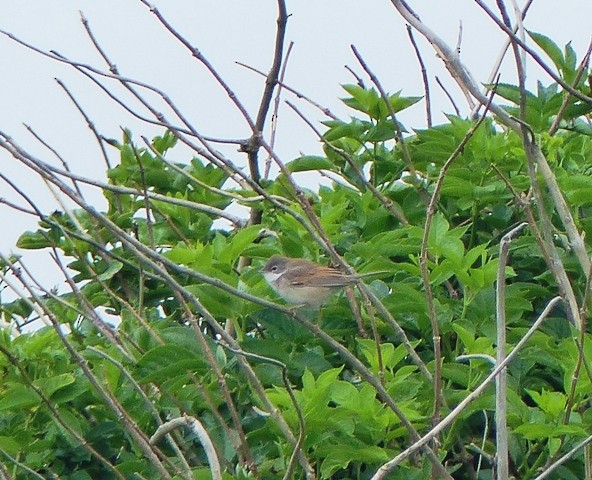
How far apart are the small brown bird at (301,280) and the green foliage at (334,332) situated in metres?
0.07

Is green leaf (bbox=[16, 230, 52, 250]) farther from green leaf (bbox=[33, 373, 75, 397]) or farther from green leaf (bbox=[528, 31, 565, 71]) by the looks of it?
green leaf (bbox=[528, 31, 565, 71])

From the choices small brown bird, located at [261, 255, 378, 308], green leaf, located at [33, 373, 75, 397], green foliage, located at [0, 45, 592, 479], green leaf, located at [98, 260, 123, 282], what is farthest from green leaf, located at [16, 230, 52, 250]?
green leaf, located at [33, 373, 75, 397]

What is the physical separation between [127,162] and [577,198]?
1.63 m

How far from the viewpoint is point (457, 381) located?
307cm

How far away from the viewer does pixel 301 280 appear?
4.43m

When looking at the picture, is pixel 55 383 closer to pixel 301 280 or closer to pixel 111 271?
pixel 111 271

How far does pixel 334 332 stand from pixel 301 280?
101cm

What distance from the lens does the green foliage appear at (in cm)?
290

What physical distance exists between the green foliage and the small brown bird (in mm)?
70

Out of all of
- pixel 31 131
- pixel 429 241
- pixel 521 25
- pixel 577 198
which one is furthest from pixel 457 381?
pixel 31 131

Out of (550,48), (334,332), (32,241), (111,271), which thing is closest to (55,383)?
(111,271)

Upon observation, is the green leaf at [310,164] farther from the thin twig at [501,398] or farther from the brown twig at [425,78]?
the thin twig at [501,398]

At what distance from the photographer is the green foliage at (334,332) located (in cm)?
290

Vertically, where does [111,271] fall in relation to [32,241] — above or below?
below
